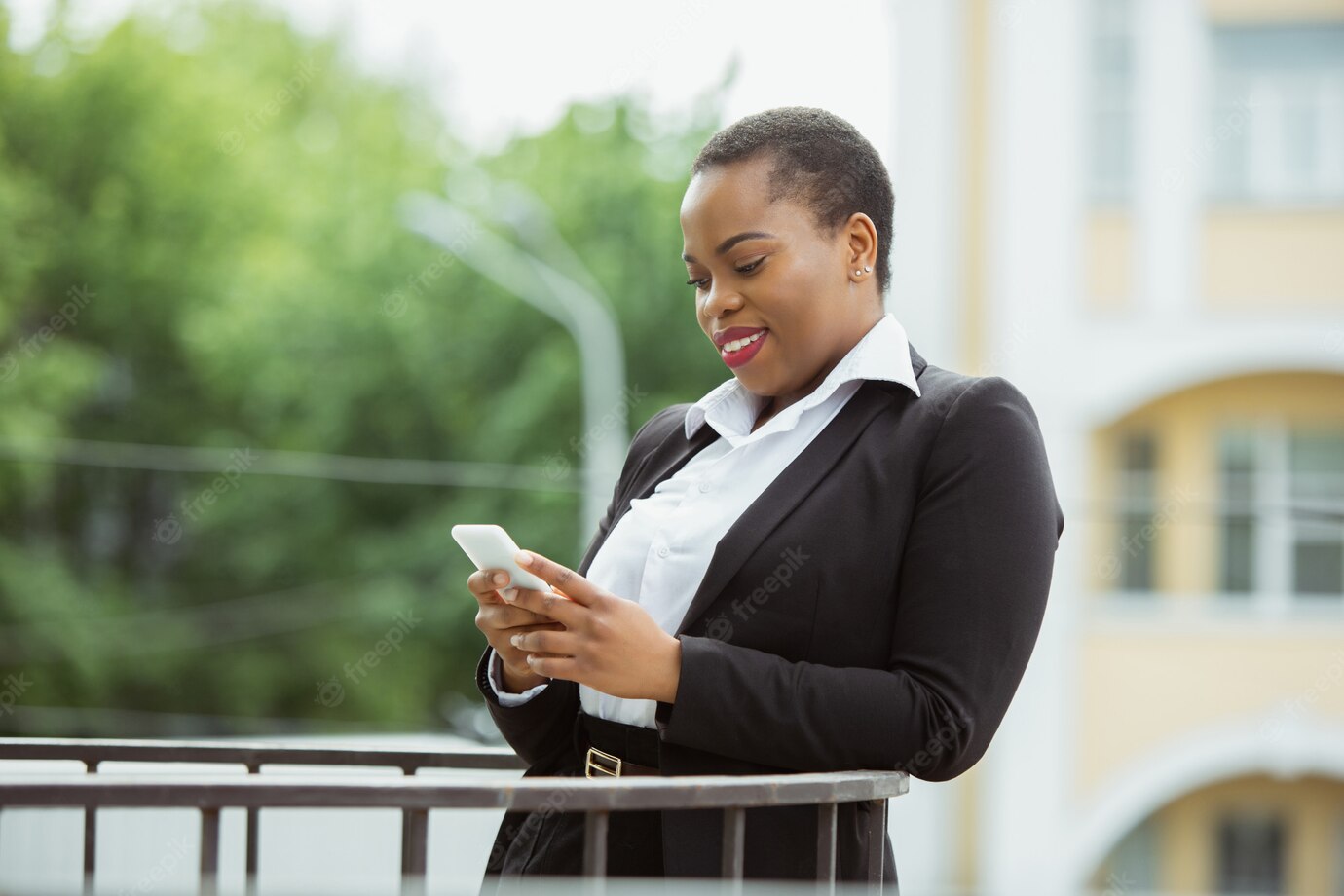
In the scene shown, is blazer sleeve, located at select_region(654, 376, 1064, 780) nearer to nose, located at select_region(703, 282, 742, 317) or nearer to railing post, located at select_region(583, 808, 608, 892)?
railing post, located at select_region(583, 808, 608, 892)

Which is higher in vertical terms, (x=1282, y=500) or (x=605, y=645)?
(x=1282, y=500)

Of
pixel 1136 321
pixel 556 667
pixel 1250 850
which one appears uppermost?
pixel 1136 321

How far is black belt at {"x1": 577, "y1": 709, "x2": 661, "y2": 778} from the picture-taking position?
164cm

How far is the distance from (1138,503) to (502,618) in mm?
11985

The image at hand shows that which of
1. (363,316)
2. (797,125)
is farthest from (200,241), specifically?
(797,125)

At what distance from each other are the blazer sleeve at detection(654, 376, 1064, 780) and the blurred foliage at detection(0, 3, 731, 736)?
1740 centimetres

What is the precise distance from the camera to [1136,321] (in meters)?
12.9

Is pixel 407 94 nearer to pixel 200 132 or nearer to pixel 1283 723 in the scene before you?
pixel 200 132

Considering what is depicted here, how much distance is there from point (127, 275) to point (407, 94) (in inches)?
256

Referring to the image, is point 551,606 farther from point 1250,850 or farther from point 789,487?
point 1250,850

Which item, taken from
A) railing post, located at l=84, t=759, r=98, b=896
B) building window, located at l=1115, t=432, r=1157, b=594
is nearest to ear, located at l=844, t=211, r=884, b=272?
railing post, located at l=84, t=759, r=98, b=896

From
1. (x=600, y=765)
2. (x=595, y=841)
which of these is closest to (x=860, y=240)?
Answer: (x=600, y=765)

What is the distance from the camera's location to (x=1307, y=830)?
13.7m

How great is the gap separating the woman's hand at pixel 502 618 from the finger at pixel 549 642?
0.20 ft
